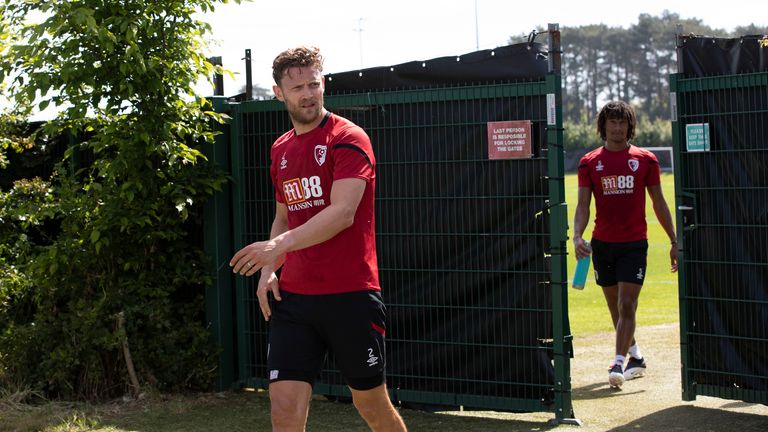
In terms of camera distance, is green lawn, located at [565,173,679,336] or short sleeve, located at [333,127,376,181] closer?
short sleeve, located at [333,127,376,181]

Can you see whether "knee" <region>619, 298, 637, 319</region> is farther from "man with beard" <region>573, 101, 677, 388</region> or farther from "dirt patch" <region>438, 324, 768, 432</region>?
"dirt patch" <region>438, 324, 768, 432</region>

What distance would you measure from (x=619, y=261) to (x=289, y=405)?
440 cm

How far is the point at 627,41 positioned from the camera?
117875mm

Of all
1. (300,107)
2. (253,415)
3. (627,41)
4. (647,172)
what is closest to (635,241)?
(647,172)

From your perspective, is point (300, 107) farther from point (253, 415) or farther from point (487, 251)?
point (253, 415)

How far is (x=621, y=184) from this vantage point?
845 cm

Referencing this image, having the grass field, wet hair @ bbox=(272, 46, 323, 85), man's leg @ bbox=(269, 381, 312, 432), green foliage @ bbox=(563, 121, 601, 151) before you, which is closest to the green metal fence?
the grass field

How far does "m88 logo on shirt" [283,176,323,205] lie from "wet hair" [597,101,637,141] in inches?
161

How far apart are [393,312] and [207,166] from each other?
1.93m

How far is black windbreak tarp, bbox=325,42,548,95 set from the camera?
23.2ft

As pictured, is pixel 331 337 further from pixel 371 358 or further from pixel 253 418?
pixel 253 418

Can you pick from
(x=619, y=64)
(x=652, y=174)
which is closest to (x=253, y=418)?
(x=652, y=174)

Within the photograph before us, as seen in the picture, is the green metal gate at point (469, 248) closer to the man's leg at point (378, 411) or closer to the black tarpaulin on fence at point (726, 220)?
the black tarpaulin on fence at point (726, 220)

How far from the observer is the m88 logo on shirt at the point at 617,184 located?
27.7ft
